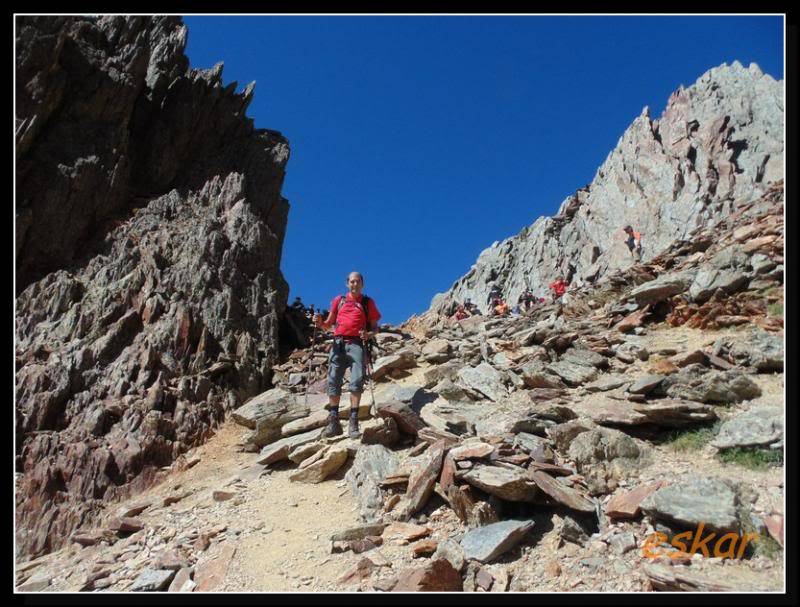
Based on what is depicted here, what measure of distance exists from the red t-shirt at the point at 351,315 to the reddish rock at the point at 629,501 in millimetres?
6467

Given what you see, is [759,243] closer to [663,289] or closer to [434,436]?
[663,289]

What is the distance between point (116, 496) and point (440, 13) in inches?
502

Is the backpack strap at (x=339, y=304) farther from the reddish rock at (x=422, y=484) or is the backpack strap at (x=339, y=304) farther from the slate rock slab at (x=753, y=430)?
the slate rock slab at (x=753, y=430)

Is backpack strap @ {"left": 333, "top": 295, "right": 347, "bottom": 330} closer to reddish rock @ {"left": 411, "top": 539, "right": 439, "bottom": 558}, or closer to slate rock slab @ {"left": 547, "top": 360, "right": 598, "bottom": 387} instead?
slate rock slab @ {"left": 547, "top": 360, "right": 598, "bottom": 387}

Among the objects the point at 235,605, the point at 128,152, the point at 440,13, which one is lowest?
the point at 235,605

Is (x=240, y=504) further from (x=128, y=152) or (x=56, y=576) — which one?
(x=128, y=152)

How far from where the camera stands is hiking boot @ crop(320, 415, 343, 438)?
10.7 meters

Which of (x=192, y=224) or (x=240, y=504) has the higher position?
(x=192, y=224)

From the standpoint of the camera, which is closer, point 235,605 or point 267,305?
point 235,605

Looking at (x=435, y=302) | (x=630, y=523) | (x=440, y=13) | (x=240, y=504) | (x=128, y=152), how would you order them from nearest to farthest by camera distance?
(x=630, y=523) < (x=440, y=13) < (x=240, y=504) < (x=128, y=152) < (x=435, y=302)

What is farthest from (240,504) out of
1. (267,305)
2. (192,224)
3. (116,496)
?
(192,224)

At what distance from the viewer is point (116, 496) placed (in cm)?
1150

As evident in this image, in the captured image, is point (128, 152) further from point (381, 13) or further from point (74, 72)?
point (381, 13)

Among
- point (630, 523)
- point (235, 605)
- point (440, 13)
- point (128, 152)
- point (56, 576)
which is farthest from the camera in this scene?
point (128, 152)
